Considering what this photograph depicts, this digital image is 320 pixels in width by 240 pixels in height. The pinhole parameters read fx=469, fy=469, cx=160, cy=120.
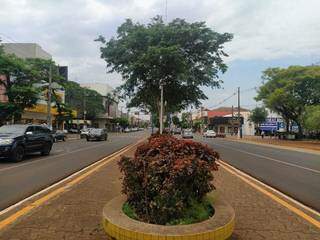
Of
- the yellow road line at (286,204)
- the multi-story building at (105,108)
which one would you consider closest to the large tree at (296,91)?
the yellow road line at (286,204)

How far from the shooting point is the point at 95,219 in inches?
313

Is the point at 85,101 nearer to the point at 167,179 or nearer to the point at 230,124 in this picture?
the point at 230,124

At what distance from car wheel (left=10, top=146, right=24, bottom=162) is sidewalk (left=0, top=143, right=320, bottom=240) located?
9.40m

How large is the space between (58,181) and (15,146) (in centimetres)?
757

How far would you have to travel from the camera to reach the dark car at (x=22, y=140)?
65.9ft

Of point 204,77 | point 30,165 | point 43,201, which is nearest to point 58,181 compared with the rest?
point 43,201

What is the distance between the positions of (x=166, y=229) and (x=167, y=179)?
859mm

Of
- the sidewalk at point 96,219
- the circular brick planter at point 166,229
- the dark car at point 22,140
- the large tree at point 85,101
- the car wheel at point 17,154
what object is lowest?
the sidewalk at point 96,219

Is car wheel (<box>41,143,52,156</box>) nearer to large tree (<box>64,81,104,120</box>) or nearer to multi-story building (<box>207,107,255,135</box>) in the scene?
large tree (<box>64,81,104,120</box>)

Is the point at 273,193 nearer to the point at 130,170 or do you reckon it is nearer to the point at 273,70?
the point at 130,170

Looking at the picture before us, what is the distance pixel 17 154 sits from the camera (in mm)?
20547

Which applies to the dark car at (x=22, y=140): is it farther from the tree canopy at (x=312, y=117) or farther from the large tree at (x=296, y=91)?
the large tree at (x=296, y=91)

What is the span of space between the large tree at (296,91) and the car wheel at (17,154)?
4435 cm

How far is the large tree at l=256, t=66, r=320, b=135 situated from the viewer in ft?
196
